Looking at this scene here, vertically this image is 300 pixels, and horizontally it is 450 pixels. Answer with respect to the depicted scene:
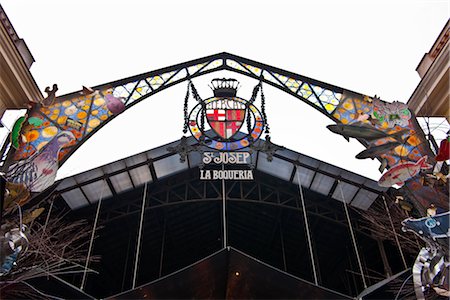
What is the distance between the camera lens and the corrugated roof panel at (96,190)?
426 inches

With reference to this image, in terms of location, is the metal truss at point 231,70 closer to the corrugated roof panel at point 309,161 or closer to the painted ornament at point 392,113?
the painted ornament at point 392,113

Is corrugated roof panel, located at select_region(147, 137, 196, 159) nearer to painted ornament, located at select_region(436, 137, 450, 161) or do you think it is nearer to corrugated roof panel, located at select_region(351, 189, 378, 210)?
corrugated roof panel, located at select_region(351, 189, 378, 210)

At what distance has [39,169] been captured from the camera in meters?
4.04

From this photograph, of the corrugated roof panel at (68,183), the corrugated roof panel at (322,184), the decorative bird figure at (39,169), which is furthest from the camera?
the corrugated roof panel at (322,184)

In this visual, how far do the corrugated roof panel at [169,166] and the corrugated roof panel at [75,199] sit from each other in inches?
90.1

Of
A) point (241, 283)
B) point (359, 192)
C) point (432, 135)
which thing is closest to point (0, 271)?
point (241, 283)

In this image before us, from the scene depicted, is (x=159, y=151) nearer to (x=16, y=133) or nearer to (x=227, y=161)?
(x=227, y=161)

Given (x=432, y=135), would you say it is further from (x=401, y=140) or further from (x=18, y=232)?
(x=18, y=232)

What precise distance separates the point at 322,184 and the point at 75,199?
7.49m

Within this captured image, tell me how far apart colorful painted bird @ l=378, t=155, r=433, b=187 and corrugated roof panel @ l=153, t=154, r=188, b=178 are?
25.7 feet

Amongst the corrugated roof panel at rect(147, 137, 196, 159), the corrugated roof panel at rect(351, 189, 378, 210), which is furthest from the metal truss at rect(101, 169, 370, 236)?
the corrugated roof panel at rect(147, 137, 196, 159)

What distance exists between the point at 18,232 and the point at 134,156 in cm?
765

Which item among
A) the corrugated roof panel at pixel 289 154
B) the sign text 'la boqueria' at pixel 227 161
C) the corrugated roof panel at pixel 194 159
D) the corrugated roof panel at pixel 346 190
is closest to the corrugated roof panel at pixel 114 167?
the corrugated roof panel at pixel 194 159

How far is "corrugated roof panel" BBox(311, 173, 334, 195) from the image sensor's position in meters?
11.6
